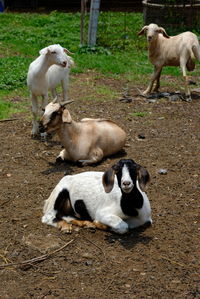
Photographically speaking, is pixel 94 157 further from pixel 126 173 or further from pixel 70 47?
pixel 70 47

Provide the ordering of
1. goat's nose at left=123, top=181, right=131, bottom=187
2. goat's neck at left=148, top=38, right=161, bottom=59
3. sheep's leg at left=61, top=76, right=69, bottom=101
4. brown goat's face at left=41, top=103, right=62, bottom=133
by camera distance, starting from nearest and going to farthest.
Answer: goat's nose at left=123, top=181, right=131, bottom=187, brown goat's face at left=41, top=103, right=62, bottom=133, sheep's leg at left=61, top=76, right=69, bottom=101, goat's neck at left=148, top=38, right=161, bottom=59

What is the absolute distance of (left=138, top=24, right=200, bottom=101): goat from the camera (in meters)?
10.4

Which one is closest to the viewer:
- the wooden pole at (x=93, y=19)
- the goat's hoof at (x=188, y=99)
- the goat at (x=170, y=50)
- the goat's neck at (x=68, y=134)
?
the goat's neck at (x=68, y=134)

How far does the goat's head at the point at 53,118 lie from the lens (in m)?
6.96

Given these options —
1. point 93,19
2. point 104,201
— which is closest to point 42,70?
point 104,201

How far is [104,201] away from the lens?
527 cm

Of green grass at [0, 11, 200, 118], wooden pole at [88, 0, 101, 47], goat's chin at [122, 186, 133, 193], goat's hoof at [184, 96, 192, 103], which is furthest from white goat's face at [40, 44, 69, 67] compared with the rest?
wooden pole at [88, 0, 101, 47]

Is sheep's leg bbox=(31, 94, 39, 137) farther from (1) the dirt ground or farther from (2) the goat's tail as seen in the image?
(2) the goat's tail

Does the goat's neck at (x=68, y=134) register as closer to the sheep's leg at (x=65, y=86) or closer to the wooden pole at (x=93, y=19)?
the sheep's leg at (x=65, y=86)

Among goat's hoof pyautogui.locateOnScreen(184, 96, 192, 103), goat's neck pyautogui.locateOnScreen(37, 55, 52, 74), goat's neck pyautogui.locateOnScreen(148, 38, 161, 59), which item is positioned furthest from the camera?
goat's neck pyautogui.locateOnScreen(148, 38, 161, 59)

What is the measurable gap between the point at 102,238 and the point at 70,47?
1017 centimetres

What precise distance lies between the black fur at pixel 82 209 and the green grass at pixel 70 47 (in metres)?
4.15

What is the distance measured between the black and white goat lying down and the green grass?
405cm

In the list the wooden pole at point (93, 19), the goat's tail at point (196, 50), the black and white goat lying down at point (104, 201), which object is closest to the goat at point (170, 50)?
the goat's tail at point (196, 50)
